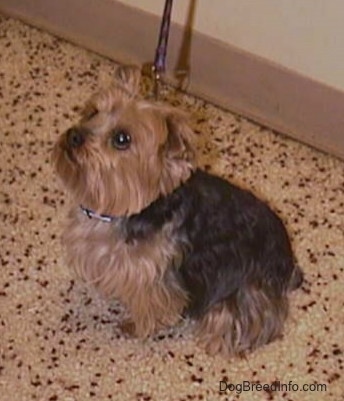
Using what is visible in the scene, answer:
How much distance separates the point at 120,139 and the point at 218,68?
94 cm

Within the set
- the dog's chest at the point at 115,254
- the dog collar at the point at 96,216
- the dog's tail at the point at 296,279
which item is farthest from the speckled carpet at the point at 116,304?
the dog collar at the point at 96,216

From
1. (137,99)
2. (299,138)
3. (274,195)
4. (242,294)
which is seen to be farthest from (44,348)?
(299,138)

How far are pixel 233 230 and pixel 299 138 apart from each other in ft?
2.22

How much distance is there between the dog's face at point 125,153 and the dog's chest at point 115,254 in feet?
0.35

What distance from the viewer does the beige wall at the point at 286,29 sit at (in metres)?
2.12

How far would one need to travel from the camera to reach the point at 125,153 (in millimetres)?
1477

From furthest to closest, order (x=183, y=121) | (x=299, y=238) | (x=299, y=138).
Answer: (x=299, y=138) → (x=299, y=238) → (x=183, y=121)

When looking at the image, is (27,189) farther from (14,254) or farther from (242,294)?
(242,294)

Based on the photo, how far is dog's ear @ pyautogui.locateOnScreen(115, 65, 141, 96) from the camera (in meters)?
1.55

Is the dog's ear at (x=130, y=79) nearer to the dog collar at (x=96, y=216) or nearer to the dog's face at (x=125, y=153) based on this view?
the dog's face at (x=125, y=153)

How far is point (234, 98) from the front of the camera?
7.75 feet

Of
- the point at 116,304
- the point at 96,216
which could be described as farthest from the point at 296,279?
the point at 96,216

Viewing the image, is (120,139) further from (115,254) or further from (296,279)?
(296,279)

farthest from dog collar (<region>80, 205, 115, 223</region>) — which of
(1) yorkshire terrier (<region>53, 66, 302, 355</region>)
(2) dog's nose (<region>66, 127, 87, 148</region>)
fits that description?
(2) dog's nose (<region>66, 127, 87, 148</region>)
